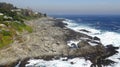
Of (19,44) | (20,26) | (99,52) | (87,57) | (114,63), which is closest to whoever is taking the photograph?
(114,63)

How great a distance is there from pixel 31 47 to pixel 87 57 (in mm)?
15247

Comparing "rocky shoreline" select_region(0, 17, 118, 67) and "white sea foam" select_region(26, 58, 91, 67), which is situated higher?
"rocky shoreline" select_region(0, 17, 118, 67)

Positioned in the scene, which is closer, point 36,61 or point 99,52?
point 36,61

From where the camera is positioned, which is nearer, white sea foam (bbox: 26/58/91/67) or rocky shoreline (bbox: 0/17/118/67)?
white sea foam (bbox: 26/58/91/67)

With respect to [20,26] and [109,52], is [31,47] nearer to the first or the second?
[109,52]

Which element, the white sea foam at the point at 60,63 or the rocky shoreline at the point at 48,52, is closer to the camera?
the white sea foam at the point at 60,63

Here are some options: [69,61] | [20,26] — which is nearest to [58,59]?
[69,61]

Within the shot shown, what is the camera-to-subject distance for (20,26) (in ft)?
300

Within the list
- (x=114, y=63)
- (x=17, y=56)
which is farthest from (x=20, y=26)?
(x=114, y=63)

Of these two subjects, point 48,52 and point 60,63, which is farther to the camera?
point 48,52

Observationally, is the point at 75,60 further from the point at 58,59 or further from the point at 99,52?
the point at 99,52

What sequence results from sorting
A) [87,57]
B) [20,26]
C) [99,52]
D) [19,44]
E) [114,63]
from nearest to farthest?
[114,63]
[87,57]
[99,52]
[19,44]
[20,26]

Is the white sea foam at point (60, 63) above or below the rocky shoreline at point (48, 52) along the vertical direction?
below

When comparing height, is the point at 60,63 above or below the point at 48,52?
below
